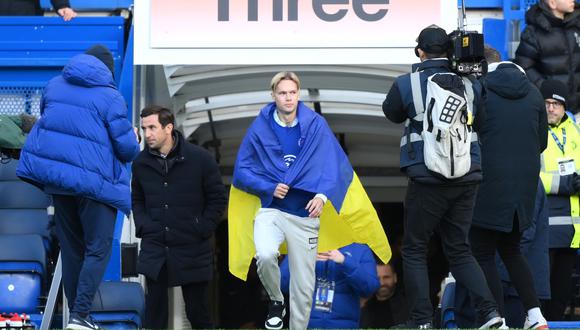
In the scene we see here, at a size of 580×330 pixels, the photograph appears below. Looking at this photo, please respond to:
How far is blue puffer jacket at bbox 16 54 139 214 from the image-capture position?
9.20m

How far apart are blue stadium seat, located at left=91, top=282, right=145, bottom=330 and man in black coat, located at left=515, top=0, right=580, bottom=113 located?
4230 millimetres

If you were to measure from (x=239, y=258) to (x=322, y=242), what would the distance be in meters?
0.69

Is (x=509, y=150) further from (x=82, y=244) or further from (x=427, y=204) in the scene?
(x=82, y=244)

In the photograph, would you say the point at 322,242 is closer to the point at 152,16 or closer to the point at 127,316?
the point at 127,316

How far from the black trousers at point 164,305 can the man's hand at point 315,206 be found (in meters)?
1.68

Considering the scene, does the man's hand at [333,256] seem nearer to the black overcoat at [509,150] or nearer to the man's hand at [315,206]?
the man's hand at [315,206]

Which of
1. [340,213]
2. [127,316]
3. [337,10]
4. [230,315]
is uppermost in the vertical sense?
[337,10]

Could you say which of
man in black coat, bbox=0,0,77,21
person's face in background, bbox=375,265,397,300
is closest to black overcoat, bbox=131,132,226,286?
person's face in background, bbox=375,265,397,300

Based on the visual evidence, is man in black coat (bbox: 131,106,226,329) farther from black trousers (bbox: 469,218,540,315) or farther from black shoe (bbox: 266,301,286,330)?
black trousers (bbox: 469,218,540,315)

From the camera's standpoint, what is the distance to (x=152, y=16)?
12547 mm

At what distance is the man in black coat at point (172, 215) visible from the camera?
1089 centimetres

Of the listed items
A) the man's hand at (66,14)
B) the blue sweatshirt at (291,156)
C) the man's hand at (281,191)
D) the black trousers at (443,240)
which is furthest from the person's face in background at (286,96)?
the man's hand at (66,14)

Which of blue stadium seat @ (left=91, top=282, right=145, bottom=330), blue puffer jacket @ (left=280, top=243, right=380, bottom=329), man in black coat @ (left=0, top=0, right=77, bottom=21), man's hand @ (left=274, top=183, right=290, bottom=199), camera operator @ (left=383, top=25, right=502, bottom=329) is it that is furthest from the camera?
man in black coat @ (left=0, top=0, right=77, bottom=21)

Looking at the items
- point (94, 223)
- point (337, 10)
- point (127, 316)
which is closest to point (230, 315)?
point (337, 10)
